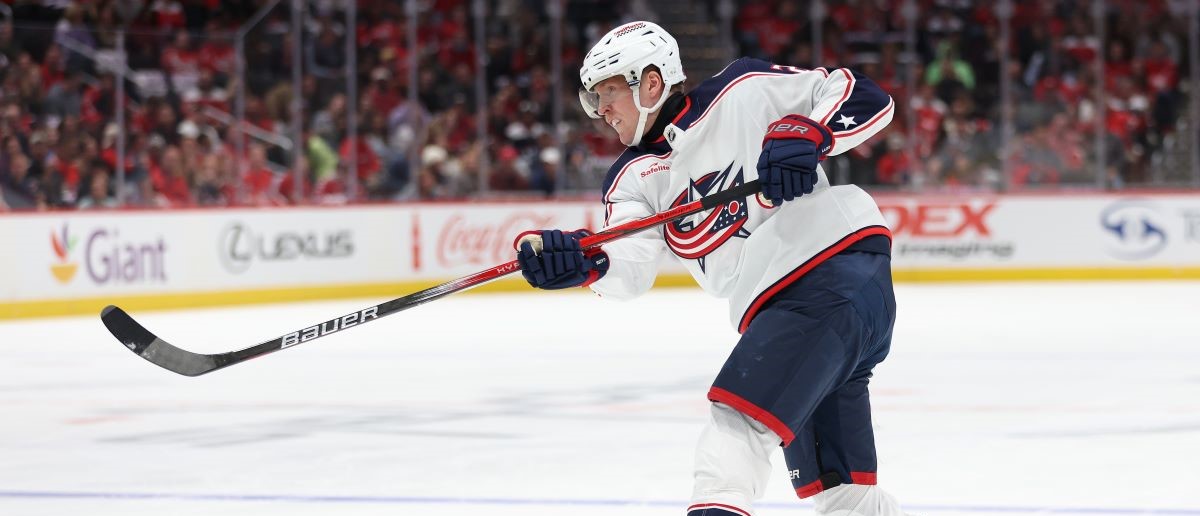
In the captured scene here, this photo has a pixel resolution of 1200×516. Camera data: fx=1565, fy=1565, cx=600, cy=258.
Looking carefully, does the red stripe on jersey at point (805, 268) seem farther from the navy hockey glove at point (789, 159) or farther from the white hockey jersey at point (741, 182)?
the navy hockey glove at point (789, 159)

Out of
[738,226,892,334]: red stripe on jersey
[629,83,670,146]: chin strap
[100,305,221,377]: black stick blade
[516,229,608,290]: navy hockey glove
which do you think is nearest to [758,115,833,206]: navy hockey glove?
[738,226,892,334]: red stripe on jersey

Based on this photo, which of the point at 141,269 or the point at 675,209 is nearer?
the point at 675,209

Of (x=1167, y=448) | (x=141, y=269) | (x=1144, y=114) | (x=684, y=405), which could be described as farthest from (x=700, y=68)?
(x=1167, y=448)

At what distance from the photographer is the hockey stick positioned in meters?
2.81

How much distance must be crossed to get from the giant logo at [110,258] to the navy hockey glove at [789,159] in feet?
25.6

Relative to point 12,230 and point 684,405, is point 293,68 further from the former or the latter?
point 684,405

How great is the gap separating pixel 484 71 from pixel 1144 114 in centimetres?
504

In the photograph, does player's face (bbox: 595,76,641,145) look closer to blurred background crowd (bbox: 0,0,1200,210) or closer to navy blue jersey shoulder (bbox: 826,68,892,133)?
navy blue jersey shoulder (bbox: 826,68,892,133)

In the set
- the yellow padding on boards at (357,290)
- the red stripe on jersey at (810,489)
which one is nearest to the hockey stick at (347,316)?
the red stripe on jersey at (810,489)

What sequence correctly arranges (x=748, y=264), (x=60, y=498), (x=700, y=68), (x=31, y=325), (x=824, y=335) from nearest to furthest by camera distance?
(x=824, y=335) → (x=748, y=264) → (x=60, y=498) → (x=31, y=325) → (x=700, y=68)

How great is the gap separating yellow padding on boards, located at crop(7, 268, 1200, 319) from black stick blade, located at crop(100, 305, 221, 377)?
6342 mm

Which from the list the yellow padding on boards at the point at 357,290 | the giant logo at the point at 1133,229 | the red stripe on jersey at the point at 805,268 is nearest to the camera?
the red stripe on jersey at the point at 805,268

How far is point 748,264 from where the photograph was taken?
2.82 m

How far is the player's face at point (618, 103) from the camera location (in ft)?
9.38
